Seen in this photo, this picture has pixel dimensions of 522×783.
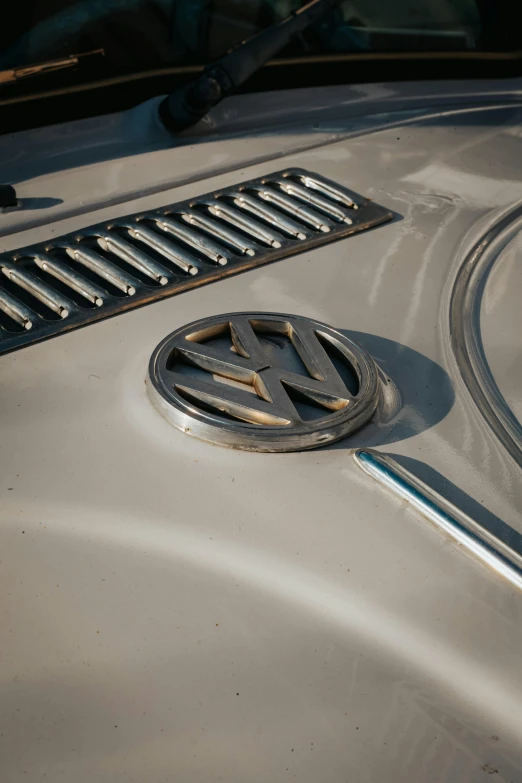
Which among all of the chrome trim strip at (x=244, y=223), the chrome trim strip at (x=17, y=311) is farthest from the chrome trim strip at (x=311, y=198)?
the chrome trim strip at (x=17, y=311)

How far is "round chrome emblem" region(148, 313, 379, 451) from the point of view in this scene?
0.99 meters

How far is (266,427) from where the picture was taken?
99 centimetres

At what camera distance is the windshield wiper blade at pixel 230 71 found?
1.58m

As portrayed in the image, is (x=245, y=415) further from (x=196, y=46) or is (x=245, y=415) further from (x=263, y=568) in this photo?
(x=196, y=46)

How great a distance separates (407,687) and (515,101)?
1.46 meters

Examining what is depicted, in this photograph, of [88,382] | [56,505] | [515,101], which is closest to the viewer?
[56,505]

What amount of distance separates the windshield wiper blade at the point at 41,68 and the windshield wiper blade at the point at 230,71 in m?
0.16

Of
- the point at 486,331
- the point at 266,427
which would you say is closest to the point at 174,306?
the point at 266,427

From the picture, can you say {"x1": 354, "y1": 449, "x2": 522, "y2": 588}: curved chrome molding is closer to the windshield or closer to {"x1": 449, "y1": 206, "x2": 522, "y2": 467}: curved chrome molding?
{"x1": 449, "y1": 206, "x2": 522, "y2": 467}: curved chrome molding

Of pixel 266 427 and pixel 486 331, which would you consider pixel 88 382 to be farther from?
pixel 486 331

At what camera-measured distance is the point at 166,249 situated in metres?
1.32

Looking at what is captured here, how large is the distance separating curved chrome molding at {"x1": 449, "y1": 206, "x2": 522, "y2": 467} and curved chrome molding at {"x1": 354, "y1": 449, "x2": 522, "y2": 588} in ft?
0.42

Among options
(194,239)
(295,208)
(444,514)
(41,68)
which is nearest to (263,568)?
(444,514)

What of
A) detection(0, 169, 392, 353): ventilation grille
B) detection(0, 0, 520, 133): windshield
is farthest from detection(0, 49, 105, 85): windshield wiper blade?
detection(0, 169, 392, 353): ventilation grille
